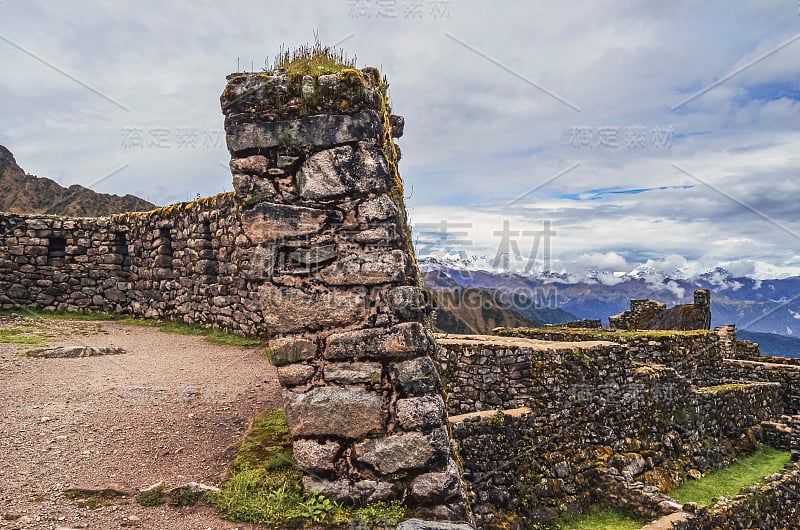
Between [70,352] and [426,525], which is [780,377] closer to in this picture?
[426,525]

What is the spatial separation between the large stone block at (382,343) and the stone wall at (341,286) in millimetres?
11

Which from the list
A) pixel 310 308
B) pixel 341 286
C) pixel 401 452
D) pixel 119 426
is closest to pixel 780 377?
pixel 401 452

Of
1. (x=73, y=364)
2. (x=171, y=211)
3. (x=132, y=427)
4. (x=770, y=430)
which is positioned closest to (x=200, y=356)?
(x=73, y=364)

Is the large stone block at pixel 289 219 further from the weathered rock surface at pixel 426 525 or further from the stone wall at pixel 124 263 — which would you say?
the stone wall at pixel 124 263

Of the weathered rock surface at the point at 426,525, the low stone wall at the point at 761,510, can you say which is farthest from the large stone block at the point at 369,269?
the low stone wall at the point at 761,510

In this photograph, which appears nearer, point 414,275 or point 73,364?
point 414,275

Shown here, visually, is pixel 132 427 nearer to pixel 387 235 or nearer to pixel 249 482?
pixel 249 482

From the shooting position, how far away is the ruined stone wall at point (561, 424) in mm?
9234

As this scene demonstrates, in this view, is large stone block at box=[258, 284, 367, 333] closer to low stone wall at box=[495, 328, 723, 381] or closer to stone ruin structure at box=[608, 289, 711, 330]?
low stone wall at box=[495, 328, 723, 381]

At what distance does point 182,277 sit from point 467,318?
76.3 meters

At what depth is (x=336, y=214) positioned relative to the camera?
5355 millimetres

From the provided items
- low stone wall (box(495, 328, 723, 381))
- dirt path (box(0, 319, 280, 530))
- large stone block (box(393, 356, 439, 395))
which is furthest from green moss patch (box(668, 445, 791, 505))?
dirt path (box(0, 319, 280, 530))

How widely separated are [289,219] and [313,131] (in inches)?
35.0

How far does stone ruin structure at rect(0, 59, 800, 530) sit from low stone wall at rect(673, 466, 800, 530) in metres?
0.04
